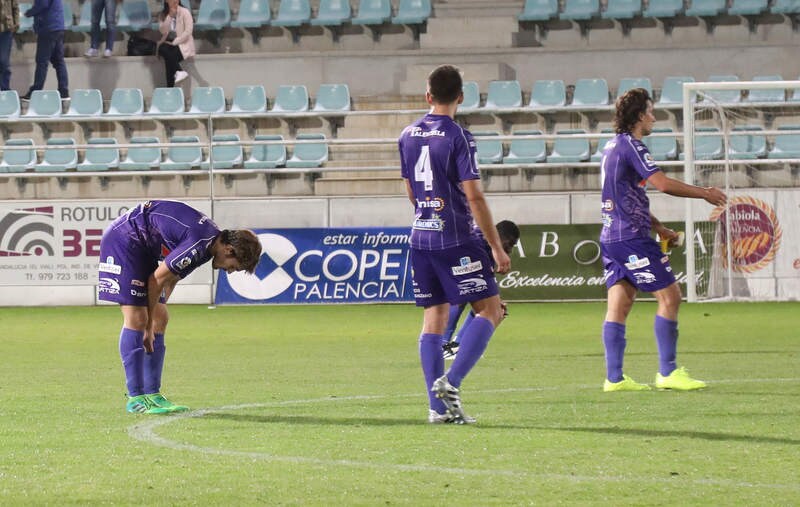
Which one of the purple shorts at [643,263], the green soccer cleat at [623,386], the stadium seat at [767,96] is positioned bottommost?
the green soccer cleat at [623,386]

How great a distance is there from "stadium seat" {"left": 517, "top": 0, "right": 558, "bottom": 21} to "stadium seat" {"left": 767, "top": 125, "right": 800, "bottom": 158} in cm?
626

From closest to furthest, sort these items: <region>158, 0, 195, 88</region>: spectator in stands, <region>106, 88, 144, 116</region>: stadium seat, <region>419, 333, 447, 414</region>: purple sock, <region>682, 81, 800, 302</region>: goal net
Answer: <region>419, 333, 447, 414</region>: purple sock
<region>682, 81, 800, 302</region>: goal net
<region>106, 88, 144, 116</region>: stadium seat
<region>158, 0, 195, 88</region>: spectator in stands

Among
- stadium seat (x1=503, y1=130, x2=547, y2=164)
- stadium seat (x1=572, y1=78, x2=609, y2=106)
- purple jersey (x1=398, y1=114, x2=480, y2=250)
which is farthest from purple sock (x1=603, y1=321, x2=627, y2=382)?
stadium seat (x1=572, y1=78, x2=609, y2=106)

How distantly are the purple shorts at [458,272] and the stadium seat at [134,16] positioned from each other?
21.6 meters

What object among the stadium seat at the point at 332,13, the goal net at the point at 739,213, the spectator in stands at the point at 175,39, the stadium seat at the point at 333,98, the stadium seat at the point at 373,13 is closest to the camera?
the goal net at the point at 739,213

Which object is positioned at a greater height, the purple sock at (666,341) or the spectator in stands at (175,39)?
the spectator in stands at (175,39)

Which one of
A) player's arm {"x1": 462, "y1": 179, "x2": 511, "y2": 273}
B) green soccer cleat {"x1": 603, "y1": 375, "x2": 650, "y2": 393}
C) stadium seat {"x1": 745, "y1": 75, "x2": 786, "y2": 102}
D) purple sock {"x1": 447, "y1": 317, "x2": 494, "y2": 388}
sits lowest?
green soccer cleat {"x1": 603, "y1": 375, "x2": 650, "y2": 393}

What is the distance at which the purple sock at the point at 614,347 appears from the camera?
8.91 metres

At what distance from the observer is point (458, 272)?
23.9 feet

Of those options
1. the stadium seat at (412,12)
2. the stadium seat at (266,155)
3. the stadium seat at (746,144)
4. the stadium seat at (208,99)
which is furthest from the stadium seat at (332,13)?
the stadium seat at (746,144)

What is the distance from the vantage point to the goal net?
17891mm

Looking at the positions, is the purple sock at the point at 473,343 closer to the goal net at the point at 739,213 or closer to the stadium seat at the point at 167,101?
the goal net at the point at 739,213

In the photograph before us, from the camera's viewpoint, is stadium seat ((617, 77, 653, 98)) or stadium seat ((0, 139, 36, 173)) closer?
stadium seat ((617, 77, 653, 98))

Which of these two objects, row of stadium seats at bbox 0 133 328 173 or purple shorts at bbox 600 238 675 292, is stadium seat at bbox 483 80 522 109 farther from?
purple shorts at bbox 600 238 675 292
